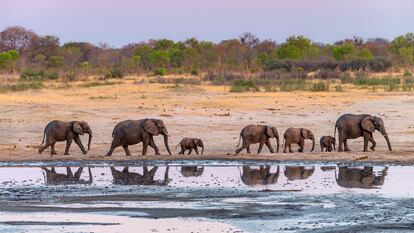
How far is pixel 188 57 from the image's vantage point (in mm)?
65250

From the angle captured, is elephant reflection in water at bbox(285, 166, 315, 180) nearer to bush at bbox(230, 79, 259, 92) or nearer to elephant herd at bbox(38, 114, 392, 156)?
elephant herd at bbox(38, 114, 392, 156)

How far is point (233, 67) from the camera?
5341 centimetres

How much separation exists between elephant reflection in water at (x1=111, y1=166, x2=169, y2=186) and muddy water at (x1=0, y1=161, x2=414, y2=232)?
18 mm

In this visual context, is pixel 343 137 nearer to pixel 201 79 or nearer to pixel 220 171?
pixel 220 171

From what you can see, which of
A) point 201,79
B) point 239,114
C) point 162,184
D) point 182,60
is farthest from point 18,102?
point 182,60

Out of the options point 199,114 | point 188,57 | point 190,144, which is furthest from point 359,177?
point 188,57

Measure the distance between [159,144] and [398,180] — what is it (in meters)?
8.53

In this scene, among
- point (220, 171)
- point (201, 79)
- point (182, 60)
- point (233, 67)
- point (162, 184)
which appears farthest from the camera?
point (182, 60)

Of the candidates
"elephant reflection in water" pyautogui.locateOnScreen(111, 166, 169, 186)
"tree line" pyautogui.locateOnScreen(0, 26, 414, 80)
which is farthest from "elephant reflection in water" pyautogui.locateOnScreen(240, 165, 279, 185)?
"tree line" pyautogui.locateOnScreen(0, 26, 414, 80)

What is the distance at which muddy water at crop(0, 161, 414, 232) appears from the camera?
44.2 feet

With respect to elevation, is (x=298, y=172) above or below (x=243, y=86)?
below

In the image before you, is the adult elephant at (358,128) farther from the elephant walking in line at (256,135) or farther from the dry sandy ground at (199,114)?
the elephant walking in line at (256,135)

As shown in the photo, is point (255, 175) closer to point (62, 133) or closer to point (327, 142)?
point (327, 142)

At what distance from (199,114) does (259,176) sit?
36.7ft
